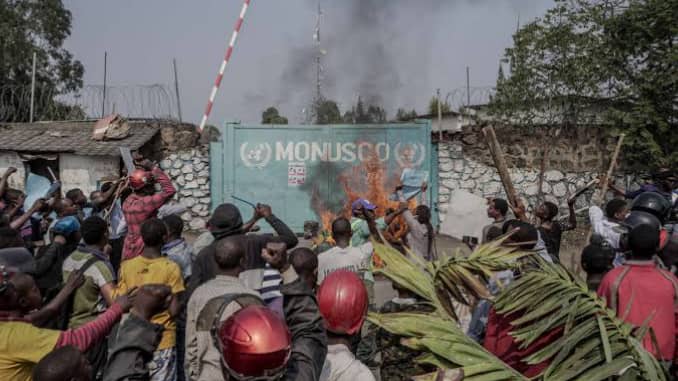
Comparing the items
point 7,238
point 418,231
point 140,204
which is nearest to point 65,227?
point 7,238

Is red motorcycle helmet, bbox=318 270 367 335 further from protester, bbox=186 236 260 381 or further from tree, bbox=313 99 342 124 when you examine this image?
tree, bbox=313 99 342 124

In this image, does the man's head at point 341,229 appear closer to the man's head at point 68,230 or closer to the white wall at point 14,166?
the man's head at point 68,230

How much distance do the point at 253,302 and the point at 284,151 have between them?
10.8 m

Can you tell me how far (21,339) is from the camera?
2.60 m

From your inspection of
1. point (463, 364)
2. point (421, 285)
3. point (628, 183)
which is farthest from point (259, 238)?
point (628, 183)

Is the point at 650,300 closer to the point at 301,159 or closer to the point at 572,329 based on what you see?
the point at 572,329

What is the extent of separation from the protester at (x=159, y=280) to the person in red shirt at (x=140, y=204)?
3.41 feet

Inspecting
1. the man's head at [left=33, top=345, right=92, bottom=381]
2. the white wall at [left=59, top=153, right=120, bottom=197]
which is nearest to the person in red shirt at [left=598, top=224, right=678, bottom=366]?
→ the man's head at [left=33, top=345, right=92, bottom=381]

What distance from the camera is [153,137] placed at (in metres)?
13.5

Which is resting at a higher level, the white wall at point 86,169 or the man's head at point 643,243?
the white wall at point 86,169

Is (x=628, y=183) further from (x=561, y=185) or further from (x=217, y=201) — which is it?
(x=217, y=201)

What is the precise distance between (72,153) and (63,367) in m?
11.6

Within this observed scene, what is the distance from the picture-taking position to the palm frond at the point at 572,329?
2.35m

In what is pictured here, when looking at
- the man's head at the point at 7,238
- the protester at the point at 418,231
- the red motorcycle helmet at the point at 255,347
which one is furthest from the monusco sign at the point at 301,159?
the red motorcycle helmet at the point at 255,347
